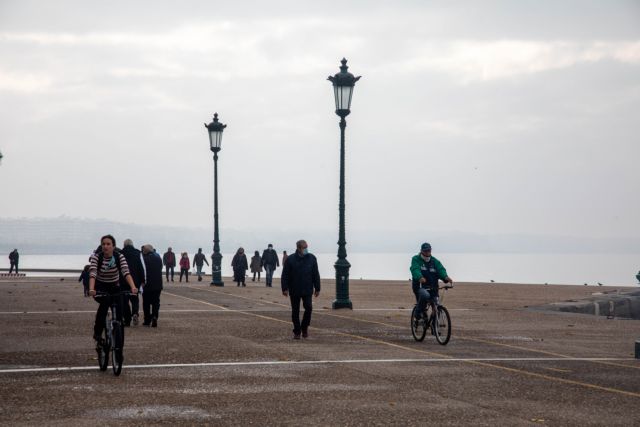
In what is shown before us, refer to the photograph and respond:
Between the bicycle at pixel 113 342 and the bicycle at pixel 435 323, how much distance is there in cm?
596

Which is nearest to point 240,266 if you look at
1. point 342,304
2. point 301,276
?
point 342,304

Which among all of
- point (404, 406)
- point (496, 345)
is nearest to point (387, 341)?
point (496, 345)

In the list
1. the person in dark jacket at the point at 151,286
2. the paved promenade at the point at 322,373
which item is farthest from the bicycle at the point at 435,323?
the person in dark jacket at the point at 151,286

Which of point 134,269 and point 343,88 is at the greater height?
point 343,88

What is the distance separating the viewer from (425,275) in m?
17.6

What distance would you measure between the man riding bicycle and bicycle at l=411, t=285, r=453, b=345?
134 mm

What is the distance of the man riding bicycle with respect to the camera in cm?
1750

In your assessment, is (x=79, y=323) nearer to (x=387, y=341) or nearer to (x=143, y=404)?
(x=387, y=341)

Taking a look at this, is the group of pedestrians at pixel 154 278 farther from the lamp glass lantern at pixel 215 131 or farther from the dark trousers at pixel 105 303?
the lamp glass lantern at pixel 215 131

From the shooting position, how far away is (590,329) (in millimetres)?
21609

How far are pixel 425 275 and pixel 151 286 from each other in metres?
6.42

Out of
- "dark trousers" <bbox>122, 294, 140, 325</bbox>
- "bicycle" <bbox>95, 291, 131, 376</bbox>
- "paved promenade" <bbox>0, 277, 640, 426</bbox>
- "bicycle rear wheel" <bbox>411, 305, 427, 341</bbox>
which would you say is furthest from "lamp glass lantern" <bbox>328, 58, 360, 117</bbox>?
"bicycle" <bbox>95, 291, 131, 376</bbox>

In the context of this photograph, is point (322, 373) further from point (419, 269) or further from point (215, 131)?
point (215, 131)

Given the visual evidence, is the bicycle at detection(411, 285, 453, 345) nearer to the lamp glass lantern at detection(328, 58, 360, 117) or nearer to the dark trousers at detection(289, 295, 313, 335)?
the dark trousers at detection(289, 295, 313, 335)
